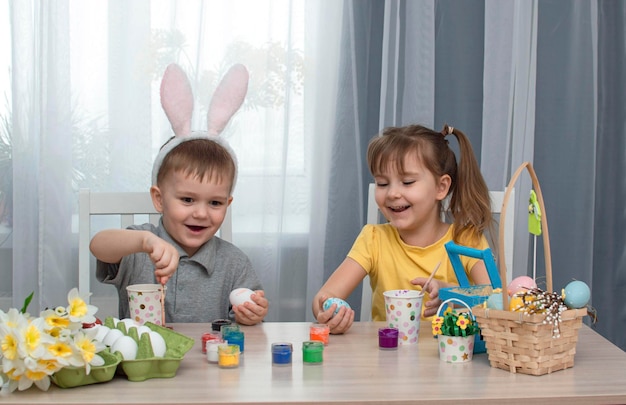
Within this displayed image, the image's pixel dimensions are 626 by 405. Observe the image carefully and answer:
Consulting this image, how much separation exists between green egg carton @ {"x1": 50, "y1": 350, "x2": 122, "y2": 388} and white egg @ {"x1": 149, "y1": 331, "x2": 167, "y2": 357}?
0.21 feet

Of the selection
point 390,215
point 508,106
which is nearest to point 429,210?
point 390,215


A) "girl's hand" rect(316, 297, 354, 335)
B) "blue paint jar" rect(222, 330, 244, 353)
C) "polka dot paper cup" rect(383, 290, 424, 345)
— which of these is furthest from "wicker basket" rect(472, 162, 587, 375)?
"blue paint jar" rect(222, 330, 244, 353)

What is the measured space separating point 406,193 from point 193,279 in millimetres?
574

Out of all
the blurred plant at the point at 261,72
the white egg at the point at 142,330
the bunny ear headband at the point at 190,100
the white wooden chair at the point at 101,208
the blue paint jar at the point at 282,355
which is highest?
the blurred plant at the point at 261,72

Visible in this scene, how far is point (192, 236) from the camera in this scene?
1895mm

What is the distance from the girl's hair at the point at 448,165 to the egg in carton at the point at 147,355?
2.90 feet

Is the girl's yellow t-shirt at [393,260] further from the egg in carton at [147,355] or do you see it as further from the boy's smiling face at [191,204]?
the egg in carton at [147,355]

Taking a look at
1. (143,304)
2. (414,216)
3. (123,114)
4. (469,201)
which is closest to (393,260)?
(414,216)

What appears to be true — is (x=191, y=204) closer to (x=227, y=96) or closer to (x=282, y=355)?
(x=227, y=96)

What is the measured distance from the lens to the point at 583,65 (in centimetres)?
267

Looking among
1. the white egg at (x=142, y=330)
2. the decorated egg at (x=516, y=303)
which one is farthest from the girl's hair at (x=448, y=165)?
the white egg at (x=142, y=330)

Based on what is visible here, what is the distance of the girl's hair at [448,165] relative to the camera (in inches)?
80.3

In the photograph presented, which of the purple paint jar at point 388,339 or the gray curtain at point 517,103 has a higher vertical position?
the gray curtain at point 517,103

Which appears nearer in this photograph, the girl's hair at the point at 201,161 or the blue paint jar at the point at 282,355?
the blue paint jar at the point at 282,355
